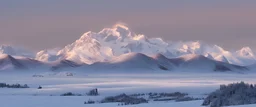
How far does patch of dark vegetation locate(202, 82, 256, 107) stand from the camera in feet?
125

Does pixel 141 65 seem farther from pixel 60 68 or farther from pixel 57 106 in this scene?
pixel 57 106

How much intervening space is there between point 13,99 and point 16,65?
138m

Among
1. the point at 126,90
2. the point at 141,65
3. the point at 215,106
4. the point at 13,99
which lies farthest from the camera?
the point at 141,65

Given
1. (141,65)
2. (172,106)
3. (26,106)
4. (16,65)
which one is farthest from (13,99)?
(16,65)

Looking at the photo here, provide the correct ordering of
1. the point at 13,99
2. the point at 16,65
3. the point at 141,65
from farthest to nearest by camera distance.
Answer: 1. the point at 16,65
2. the point at 141,65
3. the point at 13,99

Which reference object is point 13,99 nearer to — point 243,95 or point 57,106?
point 57,106

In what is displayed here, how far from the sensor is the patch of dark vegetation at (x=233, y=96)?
3816 cm

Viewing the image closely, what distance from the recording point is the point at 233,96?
3928cm

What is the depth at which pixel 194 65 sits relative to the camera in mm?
186875

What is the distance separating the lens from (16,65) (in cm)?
18625

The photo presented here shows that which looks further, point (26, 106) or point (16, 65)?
point (16, 65)

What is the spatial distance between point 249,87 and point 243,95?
2339 mm

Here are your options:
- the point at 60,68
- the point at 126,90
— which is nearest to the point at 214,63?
the point at 60,68

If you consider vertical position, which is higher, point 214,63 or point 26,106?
point 214,63
